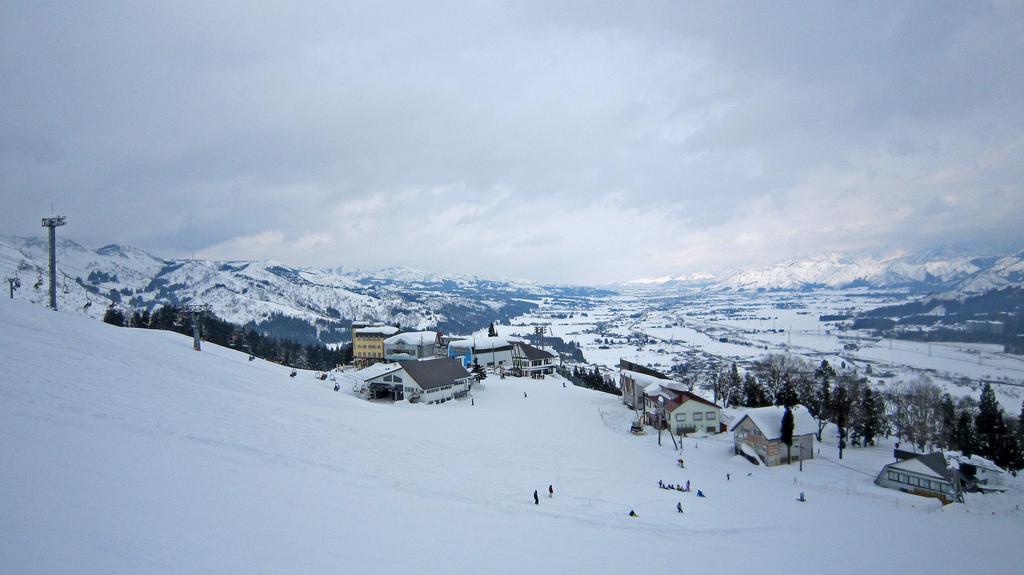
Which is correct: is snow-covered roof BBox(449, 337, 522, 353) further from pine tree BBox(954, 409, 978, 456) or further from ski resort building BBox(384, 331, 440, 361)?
pine tree BBox(954, 409, 978, 456)

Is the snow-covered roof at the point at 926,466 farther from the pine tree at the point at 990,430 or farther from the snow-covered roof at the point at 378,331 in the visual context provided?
the snow-covered roof at the point at 378,331

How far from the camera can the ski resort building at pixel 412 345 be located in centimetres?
6838

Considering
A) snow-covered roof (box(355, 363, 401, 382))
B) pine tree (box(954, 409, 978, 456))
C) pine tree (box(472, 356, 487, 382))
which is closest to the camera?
pine tree (box(954, 409, 978, 456))

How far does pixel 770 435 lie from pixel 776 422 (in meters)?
1.49

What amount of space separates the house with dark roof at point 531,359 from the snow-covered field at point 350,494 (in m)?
A: 33.4

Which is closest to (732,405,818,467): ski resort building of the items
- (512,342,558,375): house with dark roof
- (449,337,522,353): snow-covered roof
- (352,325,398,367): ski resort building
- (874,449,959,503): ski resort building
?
(874,449,959,503): ski resort building

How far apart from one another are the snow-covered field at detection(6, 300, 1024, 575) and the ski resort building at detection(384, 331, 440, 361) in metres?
35.7

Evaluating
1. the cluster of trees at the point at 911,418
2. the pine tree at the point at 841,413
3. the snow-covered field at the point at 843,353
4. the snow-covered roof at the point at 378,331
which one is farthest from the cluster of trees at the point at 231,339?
the snow-covered field at the point at 843,353

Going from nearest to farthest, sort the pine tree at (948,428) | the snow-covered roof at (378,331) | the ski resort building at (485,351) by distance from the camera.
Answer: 1. the pine tree at (948,428)
2. the ski resort building at (485,351)
3. the snow-covered roof at (378,331)

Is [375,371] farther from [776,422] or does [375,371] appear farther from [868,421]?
[868,421]

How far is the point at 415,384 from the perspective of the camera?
1613 inches

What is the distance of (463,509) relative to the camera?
16359 mm

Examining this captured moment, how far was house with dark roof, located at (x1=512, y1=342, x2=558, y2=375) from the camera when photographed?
66188 millimetres

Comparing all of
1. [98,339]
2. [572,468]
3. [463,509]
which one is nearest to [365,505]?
[463,509]
